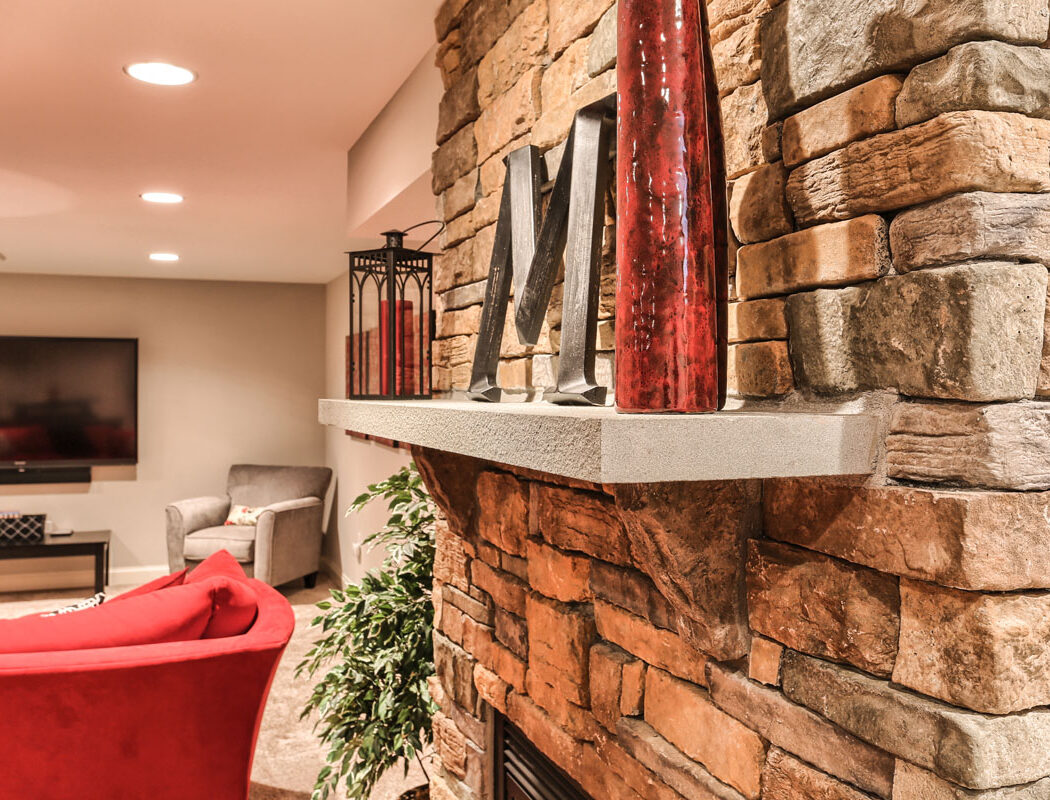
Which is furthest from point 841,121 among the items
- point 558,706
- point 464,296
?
point 464,296

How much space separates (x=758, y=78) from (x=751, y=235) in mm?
174

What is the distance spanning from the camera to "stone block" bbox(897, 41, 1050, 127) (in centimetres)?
71

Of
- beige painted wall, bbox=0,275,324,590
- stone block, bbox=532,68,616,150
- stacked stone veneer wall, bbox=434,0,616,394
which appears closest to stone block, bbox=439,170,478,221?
stacked stone veneer wall, bbox=434,0,616,394

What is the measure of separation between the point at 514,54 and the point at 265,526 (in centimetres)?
476

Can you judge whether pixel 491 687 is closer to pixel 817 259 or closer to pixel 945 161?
pixel 817 259

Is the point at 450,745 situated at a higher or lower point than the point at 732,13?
lower

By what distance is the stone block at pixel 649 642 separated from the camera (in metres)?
1.05

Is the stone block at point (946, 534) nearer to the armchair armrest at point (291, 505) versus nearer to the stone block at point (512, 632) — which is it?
the stone block at point (512, 632)

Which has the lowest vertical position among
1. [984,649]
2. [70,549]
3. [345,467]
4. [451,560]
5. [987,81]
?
[70,549]

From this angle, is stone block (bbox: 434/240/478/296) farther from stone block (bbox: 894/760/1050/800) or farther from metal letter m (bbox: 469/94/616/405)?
stone block (bbox: 894/760/1050/800)

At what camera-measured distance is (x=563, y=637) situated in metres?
1.35

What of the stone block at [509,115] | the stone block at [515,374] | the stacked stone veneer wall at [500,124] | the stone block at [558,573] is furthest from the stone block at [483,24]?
the stone block at [558,573]

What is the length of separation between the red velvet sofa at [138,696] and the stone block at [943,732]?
1682 mm

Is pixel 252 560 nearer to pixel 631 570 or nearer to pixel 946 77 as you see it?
pixel 631 570
